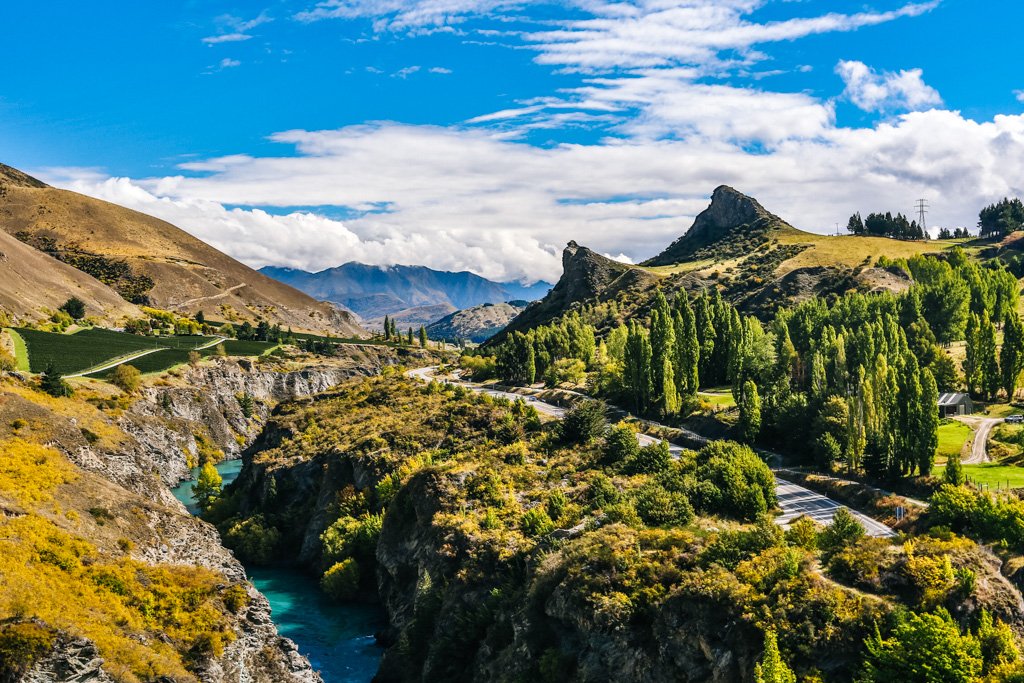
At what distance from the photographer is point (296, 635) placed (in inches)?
2317


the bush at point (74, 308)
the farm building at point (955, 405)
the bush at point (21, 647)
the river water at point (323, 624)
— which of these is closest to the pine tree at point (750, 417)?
the farm building at point (955, 405)

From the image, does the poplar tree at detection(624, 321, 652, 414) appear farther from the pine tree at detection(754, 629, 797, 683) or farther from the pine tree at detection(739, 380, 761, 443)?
the pine tree at detection(754, 629, 797, 683)

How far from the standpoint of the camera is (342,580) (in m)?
65.1

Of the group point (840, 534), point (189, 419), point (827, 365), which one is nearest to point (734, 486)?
point (840, 534)

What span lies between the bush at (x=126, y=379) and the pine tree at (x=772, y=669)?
110 metres

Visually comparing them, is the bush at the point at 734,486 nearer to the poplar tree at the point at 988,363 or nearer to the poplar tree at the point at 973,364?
Result: the poplar tree at the point at 988,363

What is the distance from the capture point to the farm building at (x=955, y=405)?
78062 millimetres

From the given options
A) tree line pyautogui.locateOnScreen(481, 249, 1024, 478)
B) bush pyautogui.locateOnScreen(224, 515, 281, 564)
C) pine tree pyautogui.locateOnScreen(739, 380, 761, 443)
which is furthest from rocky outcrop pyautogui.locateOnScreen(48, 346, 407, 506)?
pine tree pyautogui.locateOnScreen(739, 380, 761, 443)

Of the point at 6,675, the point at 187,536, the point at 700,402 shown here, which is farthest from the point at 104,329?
the point at 6,675

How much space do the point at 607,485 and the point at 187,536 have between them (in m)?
35.2

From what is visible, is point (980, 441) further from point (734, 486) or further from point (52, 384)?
point (52, 384)

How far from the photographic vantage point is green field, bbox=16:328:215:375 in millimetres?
114000

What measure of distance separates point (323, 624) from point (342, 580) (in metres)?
4.46

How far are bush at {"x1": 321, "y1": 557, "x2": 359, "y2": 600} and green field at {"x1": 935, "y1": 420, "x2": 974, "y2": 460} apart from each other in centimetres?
5228
